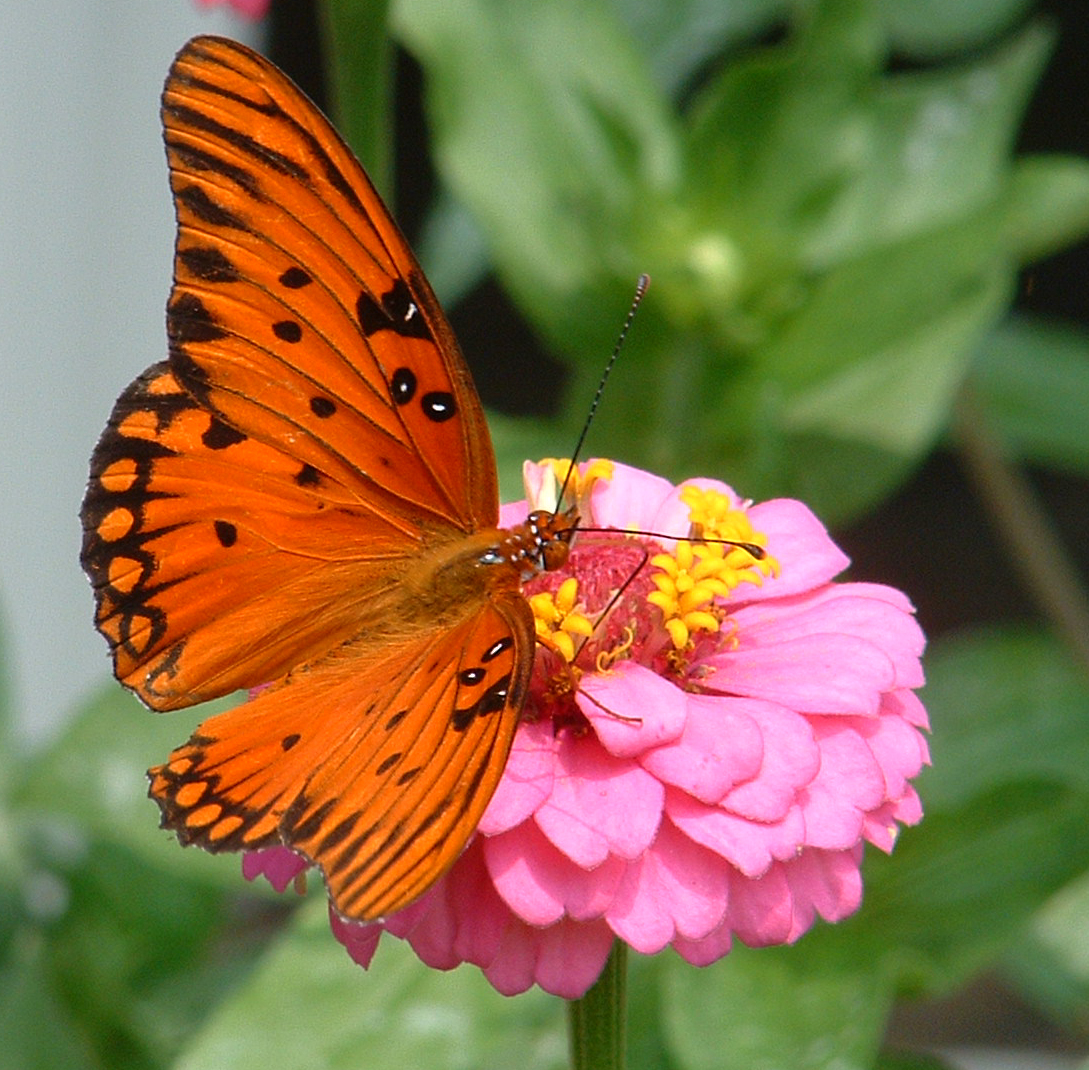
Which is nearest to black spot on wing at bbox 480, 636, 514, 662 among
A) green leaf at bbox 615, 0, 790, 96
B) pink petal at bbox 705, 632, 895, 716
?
pink petal at bbox 705, 632, 895, 716

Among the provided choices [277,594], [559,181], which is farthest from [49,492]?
[277,594]

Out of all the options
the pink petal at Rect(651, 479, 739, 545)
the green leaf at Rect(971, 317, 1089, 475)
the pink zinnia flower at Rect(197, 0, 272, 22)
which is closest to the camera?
the pink petal at Rect(651, 479, 739, 545)

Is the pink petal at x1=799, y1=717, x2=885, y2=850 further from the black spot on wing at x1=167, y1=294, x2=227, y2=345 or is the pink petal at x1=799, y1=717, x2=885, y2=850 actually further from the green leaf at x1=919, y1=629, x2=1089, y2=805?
the green leaf at x1=919, y1=629, x2=1089, y2=805

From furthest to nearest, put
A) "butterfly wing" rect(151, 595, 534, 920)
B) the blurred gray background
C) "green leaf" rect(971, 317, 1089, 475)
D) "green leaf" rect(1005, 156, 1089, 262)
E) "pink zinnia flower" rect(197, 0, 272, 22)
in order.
Result: 1. the blurred gray background
2. "green leaf" rect(971, 317, 1089, 475)
3. "green leaf" rect(1005, 156, 1089, 262)
4. "pink zinnia flower" rect(197, 0, 272, 22)
5. "butterfly wing" rect(151, 595, 534, 920)

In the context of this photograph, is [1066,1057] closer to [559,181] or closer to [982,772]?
[982,772]

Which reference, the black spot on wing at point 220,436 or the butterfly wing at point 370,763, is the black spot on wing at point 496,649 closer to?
the butterfly wing at point 370,763

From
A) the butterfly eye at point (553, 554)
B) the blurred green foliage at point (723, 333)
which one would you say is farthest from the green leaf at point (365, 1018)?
the butterfly eye at point (553, 554)

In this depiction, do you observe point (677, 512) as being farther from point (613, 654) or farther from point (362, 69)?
point (362, 69)
